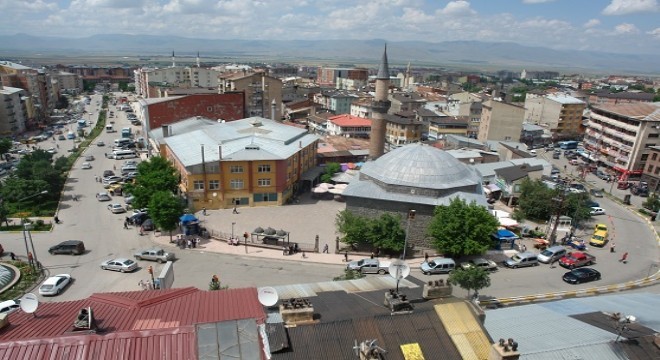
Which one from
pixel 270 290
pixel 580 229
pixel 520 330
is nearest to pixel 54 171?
pixel 270 290

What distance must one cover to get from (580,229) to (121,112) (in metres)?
119

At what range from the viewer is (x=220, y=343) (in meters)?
10.2

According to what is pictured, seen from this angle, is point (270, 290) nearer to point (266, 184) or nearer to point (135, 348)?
point (135, 348)

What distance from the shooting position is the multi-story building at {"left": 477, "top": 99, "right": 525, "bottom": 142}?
3056 inches

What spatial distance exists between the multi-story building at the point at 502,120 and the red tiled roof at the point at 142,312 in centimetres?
7467

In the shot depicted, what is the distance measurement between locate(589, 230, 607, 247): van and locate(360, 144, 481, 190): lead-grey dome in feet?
38.2

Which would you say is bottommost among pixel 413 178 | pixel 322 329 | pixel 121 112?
pixel 121 112

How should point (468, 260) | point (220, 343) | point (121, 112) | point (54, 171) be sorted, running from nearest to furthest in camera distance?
point (220, 343), point (468, 260), point (54, 171), point (121, 112)

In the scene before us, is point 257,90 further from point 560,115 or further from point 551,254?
point 551,254

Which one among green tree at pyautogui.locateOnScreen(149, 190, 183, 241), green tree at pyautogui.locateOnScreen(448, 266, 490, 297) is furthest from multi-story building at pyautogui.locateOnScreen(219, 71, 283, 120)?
green tree at pyautogui.locateOnScreen(448, 266, 490, 297)

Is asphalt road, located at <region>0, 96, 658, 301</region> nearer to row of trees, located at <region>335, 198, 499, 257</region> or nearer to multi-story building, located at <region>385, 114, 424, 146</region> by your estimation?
row of trees, located at <region>335, 198, 499, 257</region>

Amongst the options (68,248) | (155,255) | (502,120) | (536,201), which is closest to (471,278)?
(155,255)

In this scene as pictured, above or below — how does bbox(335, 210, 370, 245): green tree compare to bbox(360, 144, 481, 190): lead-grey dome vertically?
below

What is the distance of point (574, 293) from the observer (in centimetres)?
2742
